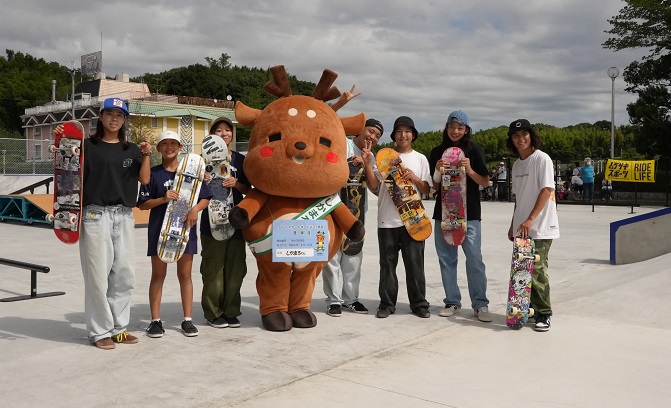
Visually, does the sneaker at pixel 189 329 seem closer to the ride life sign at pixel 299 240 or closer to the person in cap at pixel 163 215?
the person in cap at pixel 163 215

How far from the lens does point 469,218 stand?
5.98m

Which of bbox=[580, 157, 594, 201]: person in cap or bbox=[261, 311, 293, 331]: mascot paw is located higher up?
bbox=[580, 157, 594, 201]: person in cap

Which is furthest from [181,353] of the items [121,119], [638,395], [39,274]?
[39,274]

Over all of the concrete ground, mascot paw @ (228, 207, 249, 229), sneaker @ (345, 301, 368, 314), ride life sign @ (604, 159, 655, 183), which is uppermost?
ride life sign @ (604, 159, 655, 183)

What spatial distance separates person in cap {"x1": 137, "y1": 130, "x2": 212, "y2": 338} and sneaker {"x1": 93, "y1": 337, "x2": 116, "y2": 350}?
39cm

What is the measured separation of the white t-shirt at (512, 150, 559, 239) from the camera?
558cm

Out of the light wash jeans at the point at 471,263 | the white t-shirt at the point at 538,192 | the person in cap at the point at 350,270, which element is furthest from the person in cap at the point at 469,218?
the person in cap at the point at 350,270

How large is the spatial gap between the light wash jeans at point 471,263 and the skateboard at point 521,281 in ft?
1.29

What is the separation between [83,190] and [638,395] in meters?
4.15

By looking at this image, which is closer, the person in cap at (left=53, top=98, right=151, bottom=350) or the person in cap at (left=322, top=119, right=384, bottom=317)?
the person in cap at (left=53, top=98, right=151, bottom=350)

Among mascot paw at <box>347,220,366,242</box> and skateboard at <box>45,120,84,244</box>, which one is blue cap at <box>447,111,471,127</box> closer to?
mascot paw at <box>347,220,366,242</box>

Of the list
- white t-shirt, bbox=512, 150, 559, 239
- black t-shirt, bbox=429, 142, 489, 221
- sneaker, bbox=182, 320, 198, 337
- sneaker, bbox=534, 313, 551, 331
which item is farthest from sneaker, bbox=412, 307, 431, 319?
sneaker, bbox=182, 320, 198, 337

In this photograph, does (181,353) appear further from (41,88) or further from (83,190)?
(41,88)

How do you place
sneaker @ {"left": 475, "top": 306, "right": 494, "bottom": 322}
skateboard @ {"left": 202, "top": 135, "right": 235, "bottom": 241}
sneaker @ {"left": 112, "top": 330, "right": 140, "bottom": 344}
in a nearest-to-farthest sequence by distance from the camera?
sneaker @ {"left": 112, "top": 330, "right": 140, "bottom": 344} < skateboard @ {"left": 202, "top": 135, "right": 235, "bottom": 241} < sneaker @ {"left": 475, "top": 306, "right": 494, "bottom": 322}
